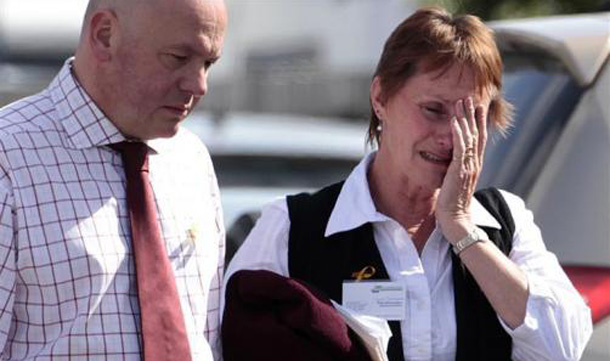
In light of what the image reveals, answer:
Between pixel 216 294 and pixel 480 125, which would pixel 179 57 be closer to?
pixel 216 294

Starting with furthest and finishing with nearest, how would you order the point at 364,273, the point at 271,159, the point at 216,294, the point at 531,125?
the point at 271,159
the point at 531,125
the point at 364,273
the point at 216,294

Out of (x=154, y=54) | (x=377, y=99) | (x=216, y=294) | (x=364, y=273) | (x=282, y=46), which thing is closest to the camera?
(x=154, y=54)

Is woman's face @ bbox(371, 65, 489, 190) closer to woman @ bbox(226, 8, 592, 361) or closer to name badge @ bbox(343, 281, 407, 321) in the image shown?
woman @ bbox(226, 8, 592, 361)

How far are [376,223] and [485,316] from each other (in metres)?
0.36

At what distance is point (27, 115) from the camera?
11.3 feet

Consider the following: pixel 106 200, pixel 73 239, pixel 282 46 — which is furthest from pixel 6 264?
pixel 282 46

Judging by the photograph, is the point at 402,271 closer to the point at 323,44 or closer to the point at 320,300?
the point at 320,300

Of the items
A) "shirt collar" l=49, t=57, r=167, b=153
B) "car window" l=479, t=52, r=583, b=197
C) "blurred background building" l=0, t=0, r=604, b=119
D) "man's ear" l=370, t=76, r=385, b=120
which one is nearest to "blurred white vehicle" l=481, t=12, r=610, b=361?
"car window" l=479, t=52, r=583, b=197

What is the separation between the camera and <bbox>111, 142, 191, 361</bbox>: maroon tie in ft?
11.2

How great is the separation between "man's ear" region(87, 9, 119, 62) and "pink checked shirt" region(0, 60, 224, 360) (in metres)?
0.11

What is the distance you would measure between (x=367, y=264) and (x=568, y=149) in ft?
3.73

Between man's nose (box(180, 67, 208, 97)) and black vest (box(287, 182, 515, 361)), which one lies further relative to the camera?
black vest (box(287, 182, 515, 361))

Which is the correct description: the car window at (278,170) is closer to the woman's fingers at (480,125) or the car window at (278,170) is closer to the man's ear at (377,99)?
the man's ear at (377,99)

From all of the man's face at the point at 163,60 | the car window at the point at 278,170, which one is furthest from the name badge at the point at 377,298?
the car window at the point at 278,170
